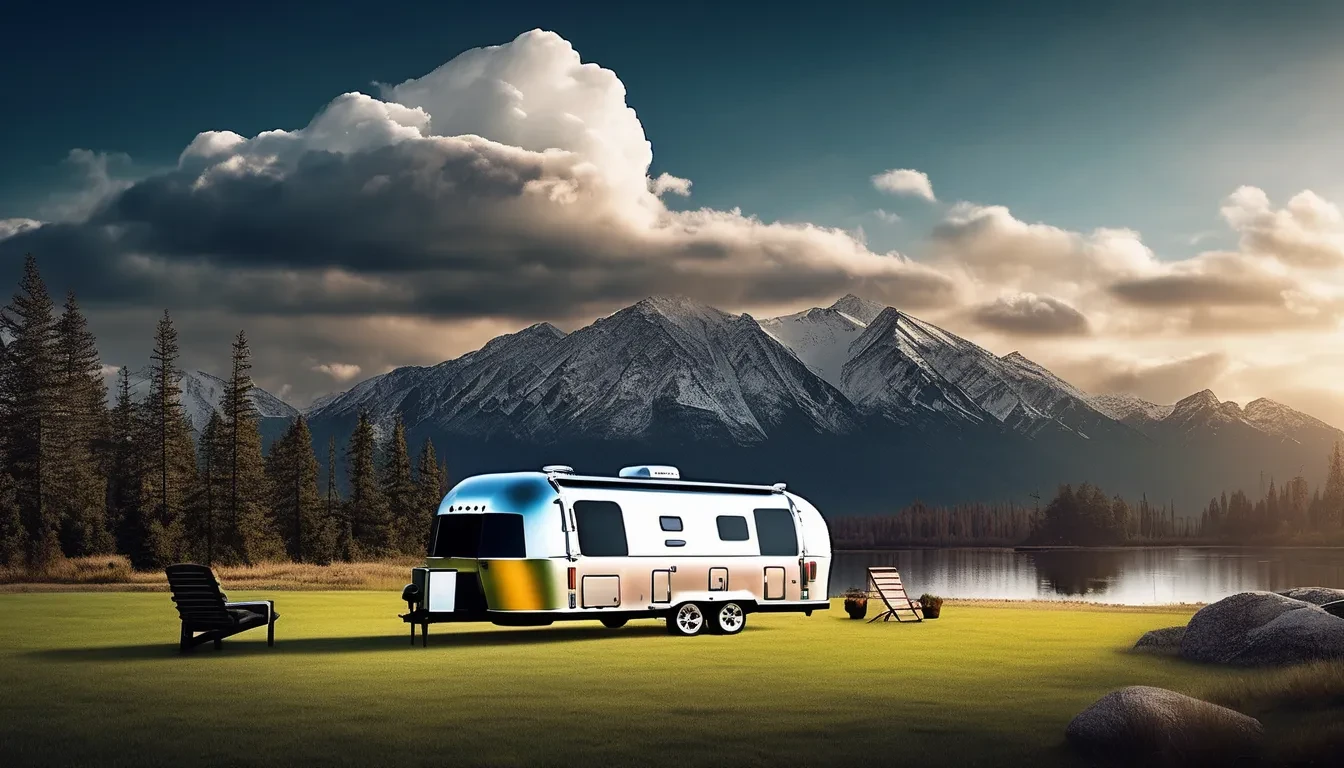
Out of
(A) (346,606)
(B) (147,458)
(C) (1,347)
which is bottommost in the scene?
(A) (346,606)

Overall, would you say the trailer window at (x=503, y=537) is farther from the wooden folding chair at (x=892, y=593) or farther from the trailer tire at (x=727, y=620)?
the wooden folding chair at (x=892, y=593)

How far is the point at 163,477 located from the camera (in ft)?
251

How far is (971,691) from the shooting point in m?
15.5

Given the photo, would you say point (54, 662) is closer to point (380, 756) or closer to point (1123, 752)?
point (380, 756)

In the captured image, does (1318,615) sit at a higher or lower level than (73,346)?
lower

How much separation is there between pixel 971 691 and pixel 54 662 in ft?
41.2

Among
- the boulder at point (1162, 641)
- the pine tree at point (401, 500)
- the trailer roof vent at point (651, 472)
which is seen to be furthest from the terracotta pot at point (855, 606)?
the pine tree at point (401, 500)

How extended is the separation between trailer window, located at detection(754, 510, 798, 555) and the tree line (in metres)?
47.1

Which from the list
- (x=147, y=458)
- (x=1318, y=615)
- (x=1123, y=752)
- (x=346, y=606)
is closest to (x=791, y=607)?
(x=1318, y=615)

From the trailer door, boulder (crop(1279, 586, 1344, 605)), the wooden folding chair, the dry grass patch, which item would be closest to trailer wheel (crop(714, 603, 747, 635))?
the trailer door

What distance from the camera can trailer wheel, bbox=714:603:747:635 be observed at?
25.0 m

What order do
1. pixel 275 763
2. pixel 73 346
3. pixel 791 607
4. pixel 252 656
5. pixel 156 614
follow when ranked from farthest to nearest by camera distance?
1. pixel 73 346
2. pixel 156 614
3. pixel 791 607
4. pixel 252 656
5. pixel 275 763

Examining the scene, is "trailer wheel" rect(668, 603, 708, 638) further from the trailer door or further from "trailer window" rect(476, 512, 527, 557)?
"trailer window" rect(476, 512, 527, 557)

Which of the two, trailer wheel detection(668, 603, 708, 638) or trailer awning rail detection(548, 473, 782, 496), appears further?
trailer wheel detection(668, 603, 708, 638)
